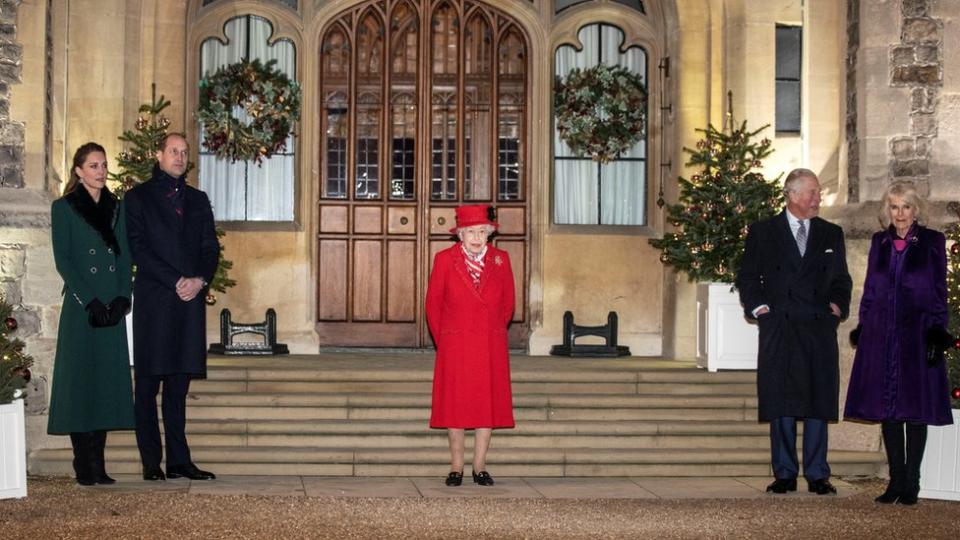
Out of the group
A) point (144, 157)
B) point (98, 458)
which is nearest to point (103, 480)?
point (98, 458)

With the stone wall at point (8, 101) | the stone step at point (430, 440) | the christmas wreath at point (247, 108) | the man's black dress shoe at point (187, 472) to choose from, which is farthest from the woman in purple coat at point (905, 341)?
the christmas wreath at point (247, 108)

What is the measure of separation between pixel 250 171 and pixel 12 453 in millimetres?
5581

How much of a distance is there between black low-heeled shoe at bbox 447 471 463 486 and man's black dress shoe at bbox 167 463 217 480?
1406 mm

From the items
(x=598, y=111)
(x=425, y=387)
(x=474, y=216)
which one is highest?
(x=598, y=111)

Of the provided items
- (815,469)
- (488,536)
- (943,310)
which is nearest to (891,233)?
(943,310)

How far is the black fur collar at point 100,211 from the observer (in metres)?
8.36

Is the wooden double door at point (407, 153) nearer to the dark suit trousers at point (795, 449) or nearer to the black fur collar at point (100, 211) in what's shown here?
the black fur collar at point (100, 211)

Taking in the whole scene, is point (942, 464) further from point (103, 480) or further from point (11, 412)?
point (11, 412)

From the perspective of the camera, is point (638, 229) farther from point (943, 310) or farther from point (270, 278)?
point (943, 310)

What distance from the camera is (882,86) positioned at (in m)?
10.0

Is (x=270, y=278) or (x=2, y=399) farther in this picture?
(x=270, y=278)

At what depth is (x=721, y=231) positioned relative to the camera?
11258mm

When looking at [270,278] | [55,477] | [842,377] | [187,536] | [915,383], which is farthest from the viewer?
[270,278]

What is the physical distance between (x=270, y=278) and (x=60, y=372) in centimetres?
460
